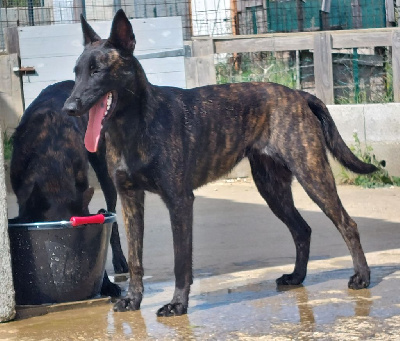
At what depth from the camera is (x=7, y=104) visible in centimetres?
1088

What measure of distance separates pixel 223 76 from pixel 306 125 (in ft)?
18.4

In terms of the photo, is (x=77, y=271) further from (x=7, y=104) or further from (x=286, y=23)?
(x=286, y=23)

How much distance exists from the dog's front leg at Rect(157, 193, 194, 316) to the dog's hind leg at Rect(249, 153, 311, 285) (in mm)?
828

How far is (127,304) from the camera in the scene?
486 centimetres

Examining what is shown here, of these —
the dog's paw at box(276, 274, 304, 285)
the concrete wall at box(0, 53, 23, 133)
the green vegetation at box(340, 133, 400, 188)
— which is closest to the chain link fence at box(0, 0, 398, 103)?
the green vegetation at box(340, 133, 400, 188)

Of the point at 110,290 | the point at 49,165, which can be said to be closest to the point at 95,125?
the point at 49,165

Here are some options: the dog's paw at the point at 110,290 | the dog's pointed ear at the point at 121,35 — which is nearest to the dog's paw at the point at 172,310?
the dog's paw at the point at 110,290

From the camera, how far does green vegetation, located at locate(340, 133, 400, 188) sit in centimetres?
937

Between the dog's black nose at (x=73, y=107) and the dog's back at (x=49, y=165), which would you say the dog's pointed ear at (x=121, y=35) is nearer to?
the dog's black nose at (x=73, y=107)

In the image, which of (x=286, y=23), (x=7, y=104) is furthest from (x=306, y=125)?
(x=286, y=23)

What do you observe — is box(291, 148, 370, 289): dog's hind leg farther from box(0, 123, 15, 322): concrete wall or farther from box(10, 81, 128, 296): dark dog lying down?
box(0, 123, 15, 322): concrete wall

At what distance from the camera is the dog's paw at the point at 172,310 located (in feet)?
15.3

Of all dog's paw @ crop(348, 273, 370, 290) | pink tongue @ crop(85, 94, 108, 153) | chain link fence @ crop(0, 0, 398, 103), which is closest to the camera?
pink tongue @ crop(85, 94, 108, 153)

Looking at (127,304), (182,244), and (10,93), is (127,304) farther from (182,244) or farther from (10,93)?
(10,93)
